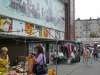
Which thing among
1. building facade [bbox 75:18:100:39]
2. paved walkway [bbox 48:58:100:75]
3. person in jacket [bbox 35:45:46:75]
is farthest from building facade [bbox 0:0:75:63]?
building facade [bbox 75:18:100:39]

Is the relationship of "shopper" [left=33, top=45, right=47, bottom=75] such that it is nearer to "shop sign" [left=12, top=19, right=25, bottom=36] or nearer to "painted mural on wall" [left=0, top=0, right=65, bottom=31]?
"painted mural on wall" [left=0, top=0, right=65, bottom=31]

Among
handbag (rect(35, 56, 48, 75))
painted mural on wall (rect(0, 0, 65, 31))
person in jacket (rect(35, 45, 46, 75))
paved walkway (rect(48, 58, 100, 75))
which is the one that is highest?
painted mural on wall (rect(0, 0, 65, 31))

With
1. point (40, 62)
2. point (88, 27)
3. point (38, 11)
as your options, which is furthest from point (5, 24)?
point (88, 27)

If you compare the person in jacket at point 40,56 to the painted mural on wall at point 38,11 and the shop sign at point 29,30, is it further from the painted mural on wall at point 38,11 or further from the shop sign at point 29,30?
the painted mural on wall at point 38,11

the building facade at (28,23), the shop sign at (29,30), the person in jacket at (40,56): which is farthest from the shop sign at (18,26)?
the person in jacket at (40,56)

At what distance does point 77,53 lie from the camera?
42281 mm

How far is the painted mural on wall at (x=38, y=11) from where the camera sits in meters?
27.8

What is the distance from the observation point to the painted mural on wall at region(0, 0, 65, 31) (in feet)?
91.2

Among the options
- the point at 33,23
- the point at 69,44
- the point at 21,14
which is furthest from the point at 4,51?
the point at 69,44

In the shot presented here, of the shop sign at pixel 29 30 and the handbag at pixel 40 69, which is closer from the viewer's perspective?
the handbag at pixel 40 69

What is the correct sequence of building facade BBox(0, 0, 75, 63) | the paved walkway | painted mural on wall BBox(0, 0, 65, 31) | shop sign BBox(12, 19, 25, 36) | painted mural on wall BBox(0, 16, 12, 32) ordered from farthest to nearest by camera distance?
shop sign BBox(12, 19, 25, 36), painted mural on wall BBox(0, 0, 65, 31), painted mural on wall BBox(0, 16, 12, 32), the paved walkway, building facade BBox(0, 0, 75, 63)

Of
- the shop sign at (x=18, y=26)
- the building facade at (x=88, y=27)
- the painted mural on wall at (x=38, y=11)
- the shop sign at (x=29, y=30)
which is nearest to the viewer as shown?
the shop sign at (x=29, y=30)

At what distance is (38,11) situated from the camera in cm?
3566

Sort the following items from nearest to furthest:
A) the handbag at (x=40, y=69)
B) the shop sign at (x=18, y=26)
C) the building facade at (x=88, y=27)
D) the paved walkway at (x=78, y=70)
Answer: the handbag at (x=40, y=69) < the paved walkway at (x=78, y=70) < the shop sign at (x=18, y=26) < the building facade at (x=88, y=27)
